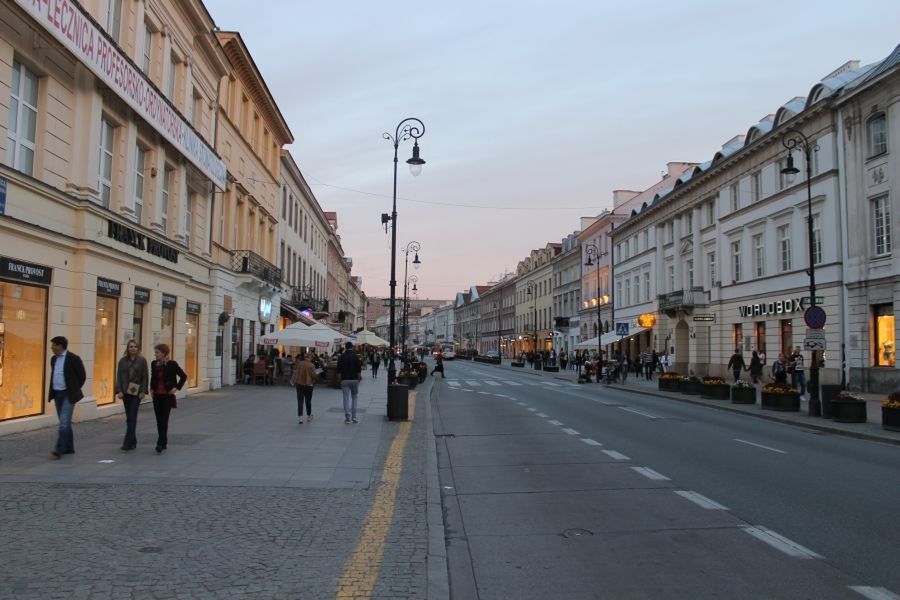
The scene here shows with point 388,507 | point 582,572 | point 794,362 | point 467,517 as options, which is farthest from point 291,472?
point 794,362

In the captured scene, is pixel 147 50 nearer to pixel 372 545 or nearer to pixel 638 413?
pixel 638 413

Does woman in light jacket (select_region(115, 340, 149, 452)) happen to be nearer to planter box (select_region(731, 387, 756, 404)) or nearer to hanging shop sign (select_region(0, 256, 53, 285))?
hanging shop sign (select_region(0, 256, 53, 285))

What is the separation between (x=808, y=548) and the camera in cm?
598

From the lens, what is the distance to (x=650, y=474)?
960cm

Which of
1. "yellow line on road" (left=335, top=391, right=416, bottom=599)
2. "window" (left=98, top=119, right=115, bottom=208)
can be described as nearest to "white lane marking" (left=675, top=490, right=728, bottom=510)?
"yellow line on road" (left=335, top=391, right=416, bottom=599)

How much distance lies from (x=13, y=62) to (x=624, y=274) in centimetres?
5182

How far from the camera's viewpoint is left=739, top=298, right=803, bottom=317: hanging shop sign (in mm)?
32197

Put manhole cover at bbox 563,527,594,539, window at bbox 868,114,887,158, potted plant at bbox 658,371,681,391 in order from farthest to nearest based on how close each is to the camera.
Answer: potted plant at bbox 658,371,681,391 < window at bbox 868,114,887,158 < manhole cover at bbox 563,527,594,539

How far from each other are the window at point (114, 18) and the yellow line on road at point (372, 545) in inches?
474

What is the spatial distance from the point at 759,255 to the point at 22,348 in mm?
33682

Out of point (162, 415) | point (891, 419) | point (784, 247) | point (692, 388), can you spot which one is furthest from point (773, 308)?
point (162, 415)

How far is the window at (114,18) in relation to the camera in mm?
15415

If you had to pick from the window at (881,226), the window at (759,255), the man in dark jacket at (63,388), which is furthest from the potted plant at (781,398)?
the man in dark jacket at (63,388)

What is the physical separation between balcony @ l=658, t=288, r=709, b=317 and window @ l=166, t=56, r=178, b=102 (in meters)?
32.1
